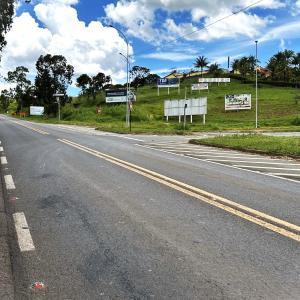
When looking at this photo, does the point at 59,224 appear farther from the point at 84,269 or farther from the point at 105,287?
the point at 105,287

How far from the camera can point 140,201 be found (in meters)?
8.22

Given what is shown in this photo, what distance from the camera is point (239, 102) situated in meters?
73.6

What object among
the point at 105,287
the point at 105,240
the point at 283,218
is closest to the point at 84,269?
the point at 105,287

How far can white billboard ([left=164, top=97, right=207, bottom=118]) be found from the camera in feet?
198

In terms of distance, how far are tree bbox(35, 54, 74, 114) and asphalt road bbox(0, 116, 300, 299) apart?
99065mm

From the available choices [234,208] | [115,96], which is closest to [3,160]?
[234,208]

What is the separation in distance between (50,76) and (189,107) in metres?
56.0

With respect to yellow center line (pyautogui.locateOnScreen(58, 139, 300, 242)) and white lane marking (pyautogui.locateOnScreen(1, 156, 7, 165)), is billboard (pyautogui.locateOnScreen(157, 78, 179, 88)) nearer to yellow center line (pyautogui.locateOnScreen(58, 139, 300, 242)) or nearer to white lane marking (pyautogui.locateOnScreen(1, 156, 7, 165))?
white lane marking (pyautogui.locateOnScreen(1, 156, 7, 165))

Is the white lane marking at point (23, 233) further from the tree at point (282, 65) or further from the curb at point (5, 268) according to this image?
the tree at point (282, 65)

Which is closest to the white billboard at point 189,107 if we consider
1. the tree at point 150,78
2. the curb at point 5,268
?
the curb at point 5,268

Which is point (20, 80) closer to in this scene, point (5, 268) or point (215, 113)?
point (215, 113)

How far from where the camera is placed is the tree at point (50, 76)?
107125mm

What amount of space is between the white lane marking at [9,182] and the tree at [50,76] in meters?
96.8

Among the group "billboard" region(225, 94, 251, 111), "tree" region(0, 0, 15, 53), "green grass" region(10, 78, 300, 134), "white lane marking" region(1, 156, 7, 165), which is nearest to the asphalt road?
"white lane marking" region(1, 156, 7, 165)
